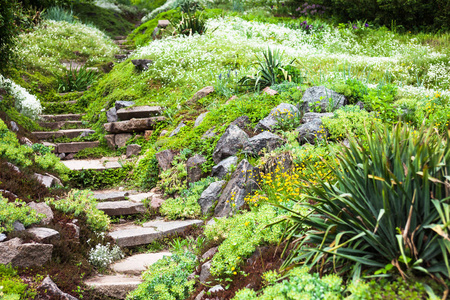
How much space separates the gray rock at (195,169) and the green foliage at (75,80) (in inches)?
282

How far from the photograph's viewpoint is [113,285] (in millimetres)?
3959

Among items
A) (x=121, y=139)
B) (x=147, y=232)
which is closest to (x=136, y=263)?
(x=147, y=232)

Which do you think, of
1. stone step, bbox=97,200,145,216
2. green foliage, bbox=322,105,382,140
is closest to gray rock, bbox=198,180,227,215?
stone step, bbox=97,200,145,216

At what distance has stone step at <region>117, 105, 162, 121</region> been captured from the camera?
864 centimetres

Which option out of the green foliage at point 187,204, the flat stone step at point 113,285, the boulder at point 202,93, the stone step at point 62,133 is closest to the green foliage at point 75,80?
the stone step at point 62,133

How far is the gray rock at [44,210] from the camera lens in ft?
14.7

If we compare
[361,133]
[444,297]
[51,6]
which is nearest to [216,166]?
[361,133]

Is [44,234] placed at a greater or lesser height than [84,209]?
greater

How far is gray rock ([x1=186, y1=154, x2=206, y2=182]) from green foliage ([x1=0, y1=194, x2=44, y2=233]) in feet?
8.22

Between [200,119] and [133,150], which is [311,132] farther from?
[133,150]

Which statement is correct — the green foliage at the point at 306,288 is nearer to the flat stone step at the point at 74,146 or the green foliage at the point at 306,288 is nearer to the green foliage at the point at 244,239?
the green foliage at the point at 244,239

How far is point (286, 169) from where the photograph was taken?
496cm

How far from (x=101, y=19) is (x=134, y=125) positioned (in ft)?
52.8

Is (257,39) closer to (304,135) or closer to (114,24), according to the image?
(304,135)
